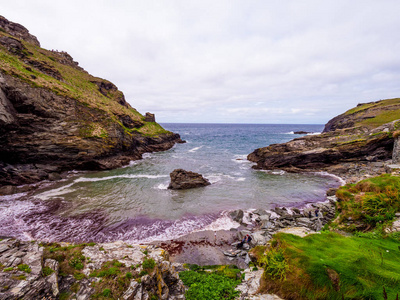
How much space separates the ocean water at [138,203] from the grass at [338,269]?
444 inches

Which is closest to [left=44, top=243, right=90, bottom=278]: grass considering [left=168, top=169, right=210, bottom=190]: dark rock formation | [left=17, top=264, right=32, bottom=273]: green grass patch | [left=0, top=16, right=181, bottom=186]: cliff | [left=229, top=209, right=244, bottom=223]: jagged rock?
[left=17, top=264, right=32, bottom=273]: green grass patch

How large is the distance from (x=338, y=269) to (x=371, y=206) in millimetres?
8721

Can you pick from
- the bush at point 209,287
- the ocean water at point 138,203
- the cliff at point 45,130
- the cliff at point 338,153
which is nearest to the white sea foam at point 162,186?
the ocean water at point 138,203

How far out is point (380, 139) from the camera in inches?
1453

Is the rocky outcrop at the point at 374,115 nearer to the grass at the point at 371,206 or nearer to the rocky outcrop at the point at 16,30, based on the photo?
the grass at the point at 371,206

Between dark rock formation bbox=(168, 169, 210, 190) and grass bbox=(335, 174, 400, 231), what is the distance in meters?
20.0

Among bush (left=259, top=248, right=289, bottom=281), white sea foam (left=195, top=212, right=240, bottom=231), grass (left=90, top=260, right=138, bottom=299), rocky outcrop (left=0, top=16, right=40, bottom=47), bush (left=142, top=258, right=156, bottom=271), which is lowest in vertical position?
white sea foam (left=195, top=212, right=240, bottom=231)

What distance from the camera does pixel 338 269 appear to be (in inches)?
281

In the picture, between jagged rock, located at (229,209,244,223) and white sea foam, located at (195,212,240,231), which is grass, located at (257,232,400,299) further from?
jagged rock, located at (229,209,244,223)

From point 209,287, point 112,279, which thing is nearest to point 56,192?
point 112,279

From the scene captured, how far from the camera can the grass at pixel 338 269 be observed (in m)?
6.48

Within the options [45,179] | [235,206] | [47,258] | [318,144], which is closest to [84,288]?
[47,258]

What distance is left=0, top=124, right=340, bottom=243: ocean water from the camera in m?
18.0

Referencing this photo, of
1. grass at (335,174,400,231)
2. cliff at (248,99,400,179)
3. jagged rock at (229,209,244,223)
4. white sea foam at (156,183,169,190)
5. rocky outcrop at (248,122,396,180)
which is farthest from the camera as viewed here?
rocky outcrop at (248,122,396,180)
